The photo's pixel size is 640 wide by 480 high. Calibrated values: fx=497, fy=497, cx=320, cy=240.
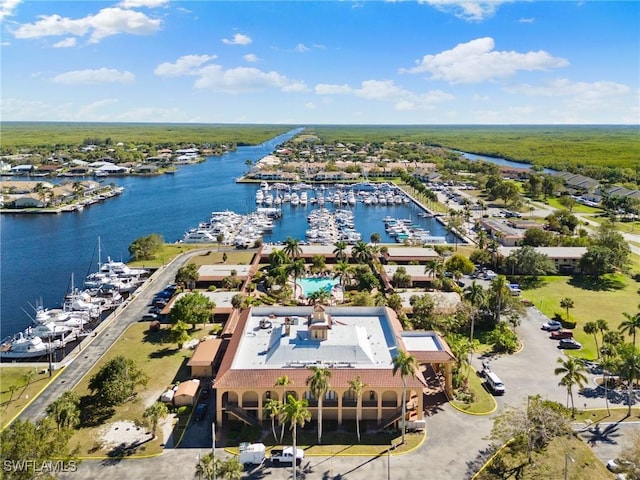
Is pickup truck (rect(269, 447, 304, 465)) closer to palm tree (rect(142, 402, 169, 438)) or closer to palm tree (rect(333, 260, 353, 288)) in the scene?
palm tree (rect(142, 402, 169, 438))

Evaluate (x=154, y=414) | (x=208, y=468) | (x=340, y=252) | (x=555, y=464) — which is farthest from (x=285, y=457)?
(x=340, y=252)

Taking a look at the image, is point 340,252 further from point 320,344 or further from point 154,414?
point 154,414

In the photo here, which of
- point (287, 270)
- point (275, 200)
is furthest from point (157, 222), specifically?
point (287, 270)

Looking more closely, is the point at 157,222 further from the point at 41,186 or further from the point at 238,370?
the point at 238,370

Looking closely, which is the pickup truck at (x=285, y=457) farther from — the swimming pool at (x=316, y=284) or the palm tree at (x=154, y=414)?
the swimming pool at (x=316, y=284)

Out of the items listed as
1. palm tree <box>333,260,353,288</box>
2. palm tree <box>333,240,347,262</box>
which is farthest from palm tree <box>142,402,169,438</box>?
palm tree <box>333,240,347,262</box>

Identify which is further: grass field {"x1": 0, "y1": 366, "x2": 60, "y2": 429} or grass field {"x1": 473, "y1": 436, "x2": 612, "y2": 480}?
grass field {"x1": 0, "y1": 366, "x2": 60, "y2": 429}

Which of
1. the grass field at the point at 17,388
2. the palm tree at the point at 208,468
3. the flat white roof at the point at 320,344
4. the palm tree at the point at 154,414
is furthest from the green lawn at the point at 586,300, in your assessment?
the grass field at the point at 17,388
